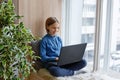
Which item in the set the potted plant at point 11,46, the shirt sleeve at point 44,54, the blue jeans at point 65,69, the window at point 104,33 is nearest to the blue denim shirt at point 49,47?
the shirt sleeve at point 44,54

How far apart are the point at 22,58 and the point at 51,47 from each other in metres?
0.93

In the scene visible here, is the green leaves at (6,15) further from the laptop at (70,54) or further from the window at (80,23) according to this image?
the window at (80,23)

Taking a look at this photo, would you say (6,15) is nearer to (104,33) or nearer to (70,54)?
(70,54)

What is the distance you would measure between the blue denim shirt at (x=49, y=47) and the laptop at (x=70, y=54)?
0.14 metres

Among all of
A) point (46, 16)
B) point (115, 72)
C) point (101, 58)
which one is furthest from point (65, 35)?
point (115, 72)

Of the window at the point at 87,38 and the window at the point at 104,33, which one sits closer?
the window at the point at 104,33

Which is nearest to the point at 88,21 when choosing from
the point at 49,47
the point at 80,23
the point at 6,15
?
the point at 80,23

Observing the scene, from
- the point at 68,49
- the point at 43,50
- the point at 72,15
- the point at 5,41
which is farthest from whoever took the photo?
the point at 72,15

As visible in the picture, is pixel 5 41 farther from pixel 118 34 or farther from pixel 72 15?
pixel 72 15

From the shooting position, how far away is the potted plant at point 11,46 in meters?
1.42

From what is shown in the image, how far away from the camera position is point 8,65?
57.6 inches

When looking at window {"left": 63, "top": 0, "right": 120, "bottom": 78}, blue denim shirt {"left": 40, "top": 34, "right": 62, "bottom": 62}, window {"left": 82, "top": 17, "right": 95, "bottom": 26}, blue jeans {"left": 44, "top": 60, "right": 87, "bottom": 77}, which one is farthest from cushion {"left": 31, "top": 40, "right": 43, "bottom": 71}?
window {"left": 82, "top": 17, "right": 95, "bottom": 26}

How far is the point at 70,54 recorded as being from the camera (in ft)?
6.87

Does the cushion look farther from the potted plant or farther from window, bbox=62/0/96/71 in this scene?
the potted plant
